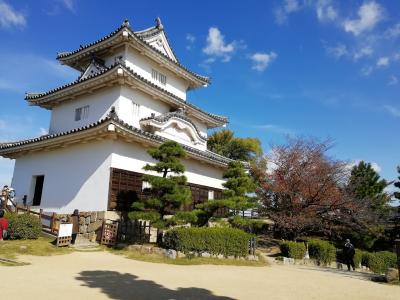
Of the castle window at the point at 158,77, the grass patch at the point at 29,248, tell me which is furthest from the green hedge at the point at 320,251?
the castle window at the point at 158,77

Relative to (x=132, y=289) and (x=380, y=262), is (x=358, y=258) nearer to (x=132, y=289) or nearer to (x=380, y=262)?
(x=380, y=262)

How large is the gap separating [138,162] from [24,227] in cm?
576

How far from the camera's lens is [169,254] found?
12742mm

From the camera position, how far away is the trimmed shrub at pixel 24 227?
13.5 meters

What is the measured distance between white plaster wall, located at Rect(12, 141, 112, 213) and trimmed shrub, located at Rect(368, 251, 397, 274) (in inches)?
607

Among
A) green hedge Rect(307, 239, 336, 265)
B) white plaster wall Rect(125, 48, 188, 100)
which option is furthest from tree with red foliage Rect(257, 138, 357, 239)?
white plaster wall Rect(125, 48, 188, 100)

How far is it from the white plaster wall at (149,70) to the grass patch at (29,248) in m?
10.9

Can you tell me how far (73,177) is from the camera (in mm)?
16828

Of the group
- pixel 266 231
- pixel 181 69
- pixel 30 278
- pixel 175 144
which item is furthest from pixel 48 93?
pixel 266 231

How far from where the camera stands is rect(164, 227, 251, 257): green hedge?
1311 cm

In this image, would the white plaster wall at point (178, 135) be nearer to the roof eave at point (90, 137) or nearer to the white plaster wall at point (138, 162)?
the white plaster wall at point (138, 162)

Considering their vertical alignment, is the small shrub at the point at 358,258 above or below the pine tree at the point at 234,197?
below

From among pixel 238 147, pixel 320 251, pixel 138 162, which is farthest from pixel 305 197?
pixel 238 147

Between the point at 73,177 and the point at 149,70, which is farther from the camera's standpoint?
the point at 149,70
